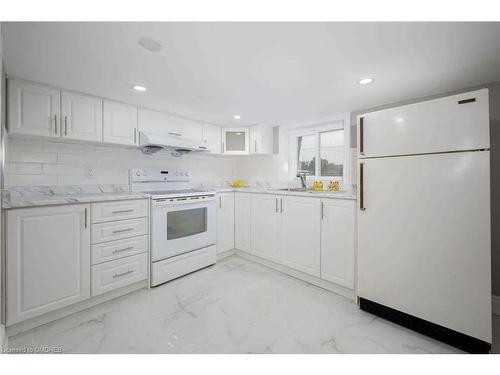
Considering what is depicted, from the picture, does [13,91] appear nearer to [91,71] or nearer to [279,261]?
[91,71]

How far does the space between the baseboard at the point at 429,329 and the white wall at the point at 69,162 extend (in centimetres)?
292

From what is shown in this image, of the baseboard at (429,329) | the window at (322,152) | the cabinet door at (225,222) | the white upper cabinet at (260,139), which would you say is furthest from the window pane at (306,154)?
the baseboard at (429,329)

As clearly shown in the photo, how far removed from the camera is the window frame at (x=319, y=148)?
2978 mm

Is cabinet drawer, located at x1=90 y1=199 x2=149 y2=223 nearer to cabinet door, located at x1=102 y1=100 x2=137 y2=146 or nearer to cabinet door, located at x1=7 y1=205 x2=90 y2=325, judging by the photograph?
cabinet door, located at x1=7 y1=205 x2=90 y2=325

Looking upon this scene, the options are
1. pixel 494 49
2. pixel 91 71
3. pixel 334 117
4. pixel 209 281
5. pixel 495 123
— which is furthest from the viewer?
pixel 334 117

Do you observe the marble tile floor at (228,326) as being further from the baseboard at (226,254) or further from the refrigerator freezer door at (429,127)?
the refrigerator freezer door at (429,127)

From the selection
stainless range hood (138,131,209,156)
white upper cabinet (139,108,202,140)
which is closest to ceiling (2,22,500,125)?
white upper cabinet (139,108,202,140)

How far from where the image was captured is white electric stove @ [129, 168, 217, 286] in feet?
8.06

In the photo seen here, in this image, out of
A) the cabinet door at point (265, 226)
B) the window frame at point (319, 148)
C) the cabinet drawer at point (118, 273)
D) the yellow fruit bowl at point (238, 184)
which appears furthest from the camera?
the yellow fruit bowl at point (238, 184)

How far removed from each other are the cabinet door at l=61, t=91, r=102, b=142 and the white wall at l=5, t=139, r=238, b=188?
30cm

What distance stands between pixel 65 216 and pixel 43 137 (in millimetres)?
838

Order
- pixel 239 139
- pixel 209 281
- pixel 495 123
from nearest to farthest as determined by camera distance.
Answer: pixel 495 123 < pixel 209 281 < pixel 239 139

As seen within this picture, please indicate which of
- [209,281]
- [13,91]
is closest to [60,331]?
[209,281]

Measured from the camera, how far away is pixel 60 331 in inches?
67.1
